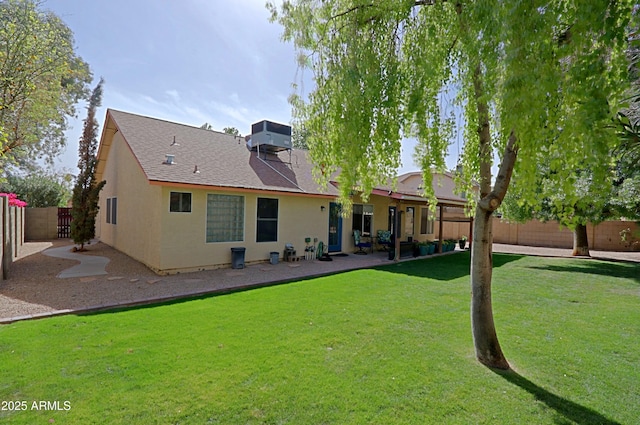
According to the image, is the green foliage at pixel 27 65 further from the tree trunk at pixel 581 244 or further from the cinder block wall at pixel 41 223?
the tree trunk at pixel 581 244

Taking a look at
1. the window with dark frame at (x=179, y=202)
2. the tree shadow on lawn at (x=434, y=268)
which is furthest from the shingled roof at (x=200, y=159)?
the tree shadow on lawn at (x=434, y=268)

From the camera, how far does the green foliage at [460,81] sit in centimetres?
215

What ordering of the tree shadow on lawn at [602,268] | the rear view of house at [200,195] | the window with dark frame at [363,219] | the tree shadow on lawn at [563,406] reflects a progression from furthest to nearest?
1. the window with dark frame at [363,219]
2. the tree shadow on lawn at [602,268]
3. the rear view of house at [200,195]
4. the tree shadow on lawn at [563,406]

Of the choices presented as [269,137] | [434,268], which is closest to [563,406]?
[434,268]

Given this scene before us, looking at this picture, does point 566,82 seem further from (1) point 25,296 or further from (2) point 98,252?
(2) point 98,252

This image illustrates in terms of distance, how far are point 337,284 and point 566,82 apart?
6.77 metres

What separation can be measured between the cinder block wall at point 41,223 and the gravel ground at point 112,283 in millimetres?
6248

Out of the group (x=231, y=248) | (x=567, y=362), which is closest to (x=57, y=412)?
(x=567, y=362)

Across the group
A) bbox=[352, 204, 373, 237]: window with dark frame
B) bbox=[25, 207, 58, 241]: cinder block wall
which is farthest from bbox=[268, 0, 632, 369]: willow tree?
bbox=[25, 207, 58, 241]: cinder block wall

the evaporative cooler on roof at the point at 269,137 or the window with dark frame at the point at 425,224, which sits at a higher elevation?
the evaporative cooler on roof at the point at 269,137

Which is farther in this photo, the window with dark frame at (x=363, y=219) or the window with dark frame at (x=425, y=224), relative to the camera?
the window with dark frame at (x=425, y=224)

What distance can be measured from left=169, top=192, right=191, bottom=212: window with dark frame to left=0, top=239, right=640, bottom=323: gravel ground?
1989mm

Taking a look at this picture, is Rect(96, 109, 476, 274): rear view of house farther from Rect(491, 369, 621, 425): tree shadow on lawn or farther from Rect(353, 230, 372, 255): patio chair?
Rect(491, 369, 621, 425): tree shadow on lawn

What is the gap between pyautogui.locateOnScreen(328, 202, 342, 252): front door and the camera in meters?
13.5
